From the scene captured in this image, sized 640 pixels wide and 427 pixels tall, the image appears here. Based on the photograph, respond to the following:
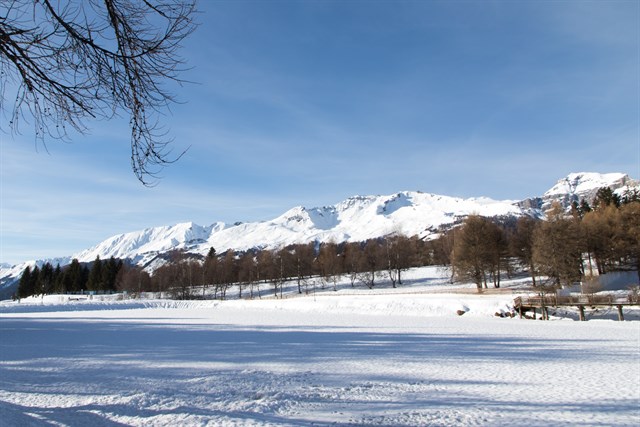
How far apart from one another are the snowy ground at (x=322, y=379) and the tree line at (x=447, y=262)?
27180 mm

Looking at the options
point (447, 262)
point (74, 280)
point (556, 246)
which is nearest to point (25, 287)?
point (74, 280)

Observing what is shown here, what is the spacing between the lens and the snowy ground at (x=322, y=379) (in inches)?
340

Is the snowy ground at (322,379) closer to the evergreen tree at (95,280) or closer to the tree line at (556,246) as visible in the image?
the tree line at (556,246)

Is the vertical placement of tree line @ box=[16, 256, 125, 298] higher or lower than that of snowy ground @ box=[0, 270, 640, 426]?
higher

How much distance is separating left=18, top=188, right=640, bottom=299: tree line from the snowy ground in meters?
27.2

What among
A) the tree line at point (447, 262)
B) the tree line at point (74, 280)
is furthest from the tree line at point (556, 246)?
the tree line at point (74, 280)

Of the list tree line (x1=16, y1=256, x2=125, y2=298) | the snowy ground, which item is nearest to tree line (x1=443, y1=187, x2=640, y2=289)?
the snowy ground

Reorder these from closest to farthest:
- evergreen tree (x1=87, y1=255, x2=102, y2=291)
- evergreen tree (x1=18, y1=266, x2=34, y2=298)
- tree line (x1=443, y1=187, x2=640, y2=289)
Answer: tree line (x1=443, y1=187, x2=640, y2=289) → evergreen tree (x1=87, y1=255, x2=102, y2=291) → evergreen tree (x1=18, y1=266, x2=34, y2=298)

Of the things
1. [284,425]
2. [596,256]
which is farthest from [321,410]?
[596,256]

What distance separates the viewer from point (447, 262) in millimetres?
92500

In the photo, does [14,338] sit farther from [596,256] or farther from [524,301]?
[596,256]

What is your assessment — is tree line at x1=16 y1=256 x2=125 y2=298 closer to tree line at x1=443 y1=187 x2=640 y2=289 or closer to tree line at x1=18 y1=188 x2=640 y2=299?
tree line at x1=18 y1=188 x2=640 y2=299

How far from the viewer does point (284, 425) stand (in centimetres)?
798

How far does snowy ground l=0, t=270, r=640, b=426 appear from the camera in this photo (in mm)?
8648
